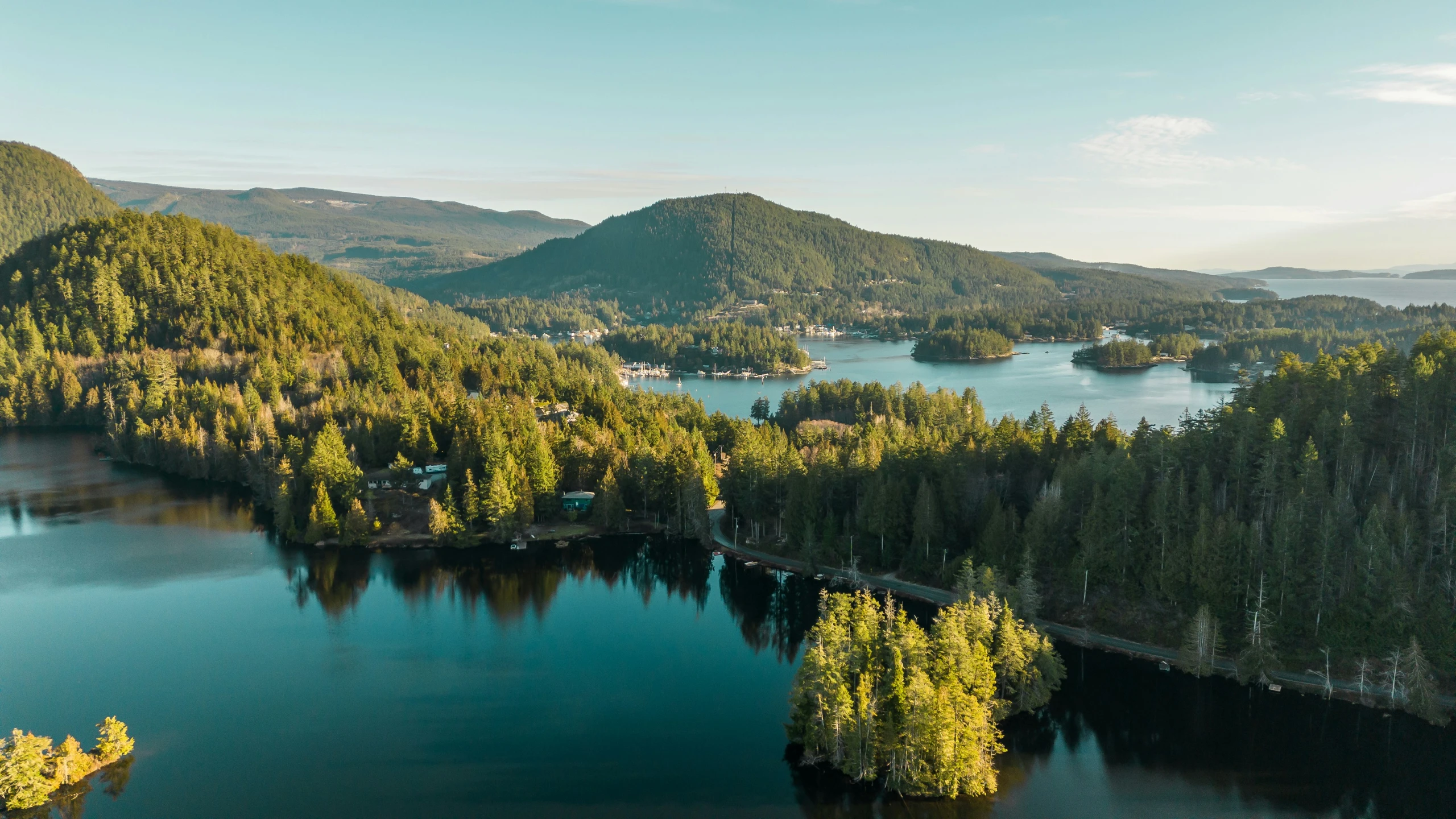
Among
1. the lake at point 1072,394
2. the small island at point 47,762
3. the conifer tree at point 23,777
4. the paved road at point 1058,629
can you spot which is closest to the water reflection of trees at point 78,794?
the small island at point 47,762

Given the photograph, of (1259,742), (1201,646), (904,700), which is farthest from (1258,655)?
(904,700)

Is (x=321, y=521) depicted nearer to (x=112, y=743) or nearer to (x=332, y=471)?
(x=332, y=471)

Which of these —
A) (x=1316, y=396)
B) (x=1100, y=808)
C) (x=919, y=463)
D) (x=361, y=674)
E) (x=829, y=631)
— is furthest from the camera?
(x=919, y=463)

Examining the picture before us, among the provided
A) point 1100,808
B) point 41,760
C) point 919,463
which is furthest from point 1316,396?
point 41,760

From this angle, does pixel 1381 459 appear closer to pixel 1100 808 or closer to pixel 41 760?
pixel 1100 808

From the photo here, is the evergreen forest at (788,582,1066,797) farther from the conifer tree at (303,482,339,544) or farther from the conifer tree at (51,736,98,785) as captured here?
the conifer tree at (303,482,339,544)

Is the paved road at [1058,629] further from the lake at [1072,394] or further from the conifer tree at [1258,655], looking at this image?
the lake at [1072,394]
